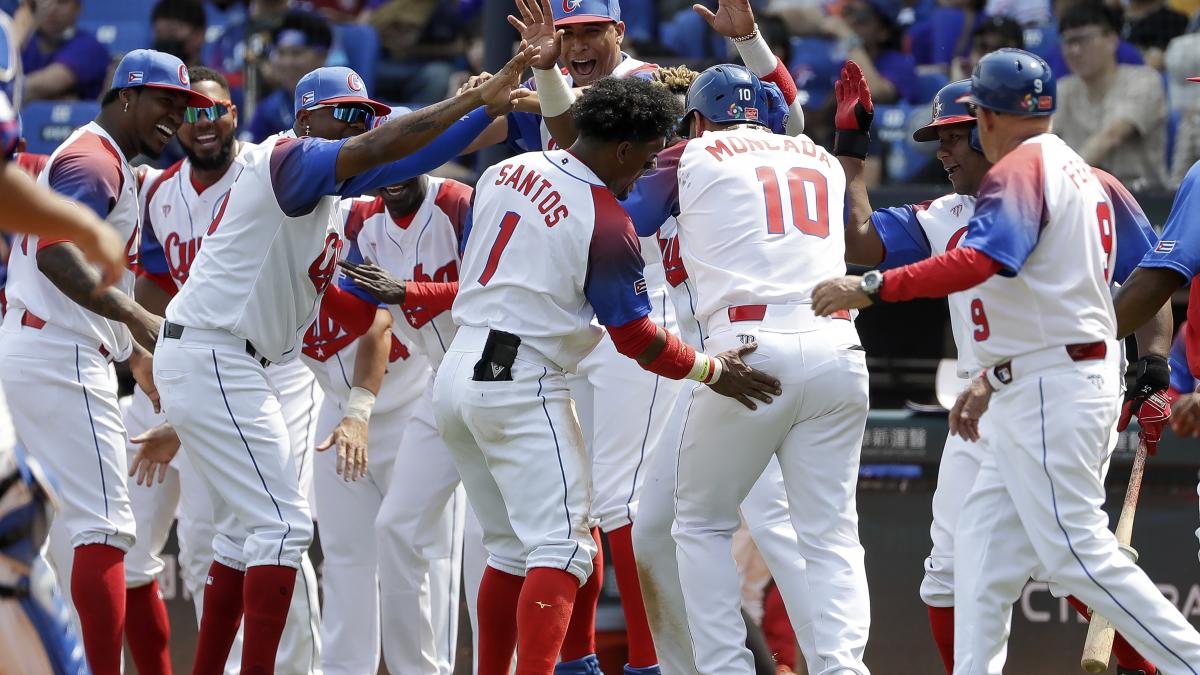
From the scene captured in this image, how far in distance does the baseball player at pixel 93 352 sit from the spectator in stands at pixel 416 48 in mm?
4390

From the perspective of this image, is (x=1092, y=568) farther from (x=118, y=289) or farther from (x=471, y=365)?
(x=118, y=289)

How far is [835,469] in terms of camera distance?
4.65 m

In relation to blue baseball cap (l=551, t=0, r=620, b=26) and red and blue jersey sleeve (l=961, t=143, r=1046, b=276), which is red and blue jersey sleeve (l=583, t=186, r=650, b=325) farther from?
blue baseball cap (l=551, t=0, r=620, b=26)

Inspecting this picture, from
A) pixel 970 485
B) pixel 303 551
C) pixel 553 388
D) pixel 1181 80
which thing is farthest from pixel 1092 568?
pixel 1181 80

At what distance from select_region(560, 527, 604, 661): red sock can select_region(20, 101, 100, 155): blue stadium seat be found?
510 cm

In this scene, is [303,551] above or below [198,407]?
below

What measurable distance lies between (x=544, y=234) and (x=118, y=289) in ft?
5.12

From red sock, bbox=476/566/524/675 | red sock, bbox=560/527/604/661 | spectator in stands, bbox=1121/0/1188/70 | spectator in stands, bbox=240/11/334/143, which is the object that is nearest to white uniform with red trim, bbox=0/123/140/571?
red sock, bbox=476/566/524/675

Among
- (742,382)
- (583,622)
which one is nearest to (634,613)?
(583,622)

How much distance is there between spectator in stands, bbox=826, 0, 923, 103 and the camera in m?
9.04

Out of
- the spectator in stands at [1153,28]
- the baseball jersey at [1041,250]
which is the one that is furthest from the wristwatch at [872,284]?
the spectator in stands at [1153,28]

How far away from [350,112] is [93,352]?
1.23 metres

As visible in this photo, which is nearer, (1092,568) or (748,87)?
(1092,568)

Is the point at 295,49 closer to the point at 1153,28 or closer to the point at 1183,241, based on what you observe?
the point at 1153,28
